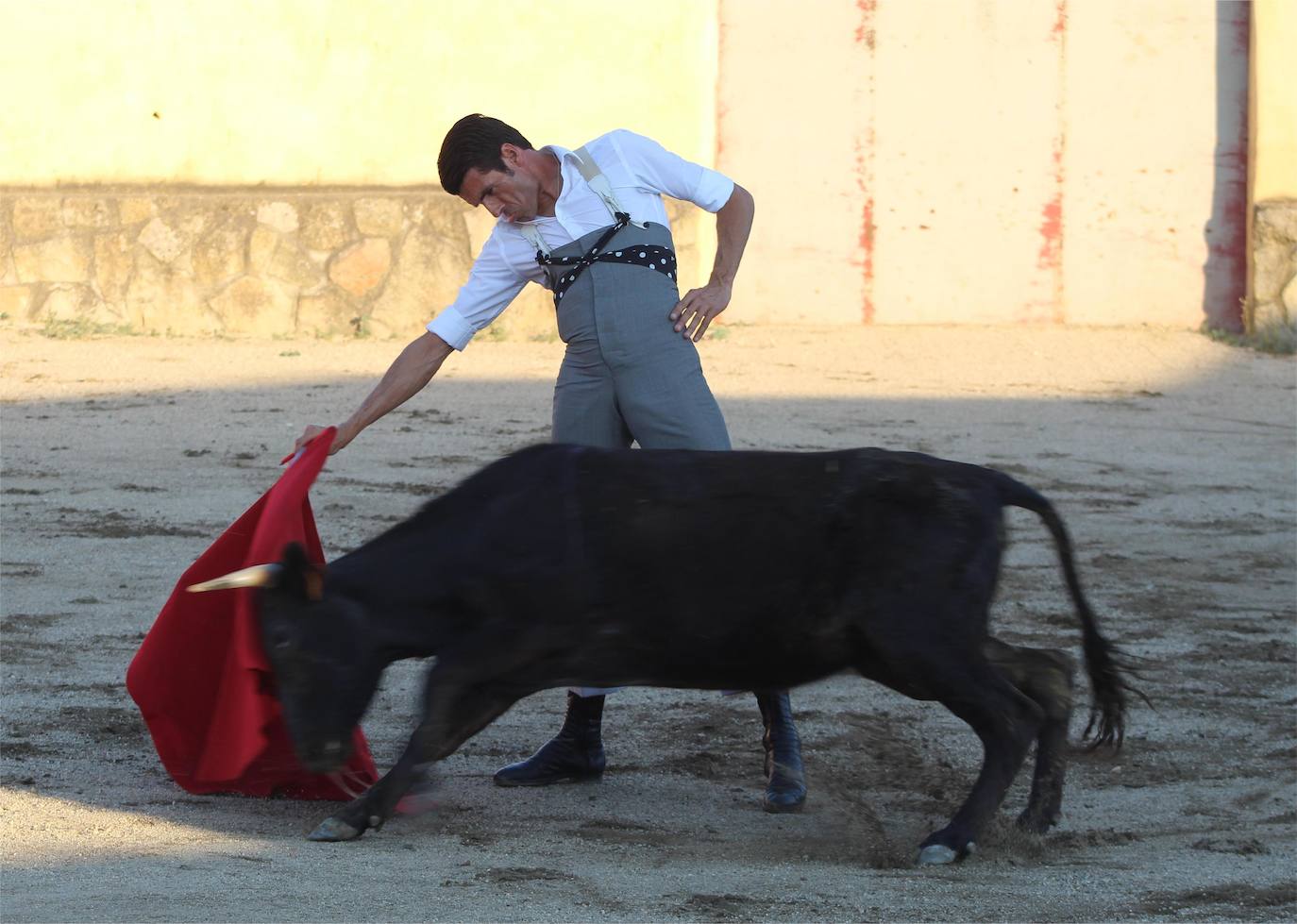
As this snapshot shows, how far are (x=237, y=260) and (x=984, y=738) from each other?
8345 millimetres

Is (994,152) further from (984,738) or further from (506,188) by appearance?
(984,738)

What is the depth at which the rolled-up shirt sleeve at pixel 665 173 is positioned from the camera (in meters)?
4.13

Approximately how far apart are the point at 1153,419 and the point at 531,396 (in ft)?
10.9

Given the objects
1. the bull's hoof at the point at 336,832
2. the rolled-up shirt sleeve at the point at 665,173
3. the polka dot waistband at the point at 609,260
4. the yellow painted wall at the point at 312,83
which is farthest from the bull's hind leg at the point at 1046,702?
the yellow painted wall at the point at 312,83

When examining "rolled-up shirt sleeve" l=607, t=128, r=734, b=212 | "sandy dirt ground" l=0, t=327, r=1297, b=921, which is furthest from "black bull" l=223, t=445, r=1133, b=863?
"rolled-up shirt sleeve" l=607, t=128, r=734, b=212

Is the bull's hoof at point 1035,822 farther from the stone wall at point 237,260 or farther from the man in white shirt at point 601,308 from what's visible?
the stone wall at point 237,260

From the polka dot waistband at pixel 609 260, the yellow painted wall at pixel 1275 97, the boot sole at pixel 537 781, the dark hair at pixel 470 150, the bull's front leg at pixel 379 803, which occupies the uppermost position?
the yellow painted wall at pixel 1275 97

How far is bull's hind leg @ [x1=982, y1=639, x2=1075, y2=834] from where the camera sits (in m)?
3.75

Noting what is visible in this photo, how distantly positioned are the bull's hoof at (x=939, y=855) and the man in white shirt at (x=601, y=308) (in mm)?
476

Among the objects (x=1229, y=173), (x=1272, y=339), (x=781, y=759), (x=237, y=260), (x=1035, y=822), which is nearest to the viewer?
(x=1035, y=822)

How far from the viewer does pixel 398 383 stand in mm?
4184

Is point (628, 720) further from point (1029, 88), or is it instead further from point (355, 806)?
point (1029, 88)

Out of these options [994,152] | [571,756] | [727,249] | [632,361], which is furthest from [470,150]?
[994,152]

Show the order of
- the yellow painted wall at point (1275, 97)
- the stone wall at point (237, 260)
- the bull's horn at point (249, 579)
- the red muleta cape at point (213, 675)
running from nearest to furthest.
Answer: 1. the bull's horn at point (249, 579)
2. the red muleta cape at point (213, 675)
3. the stone wall at point (237, 260)
4. the yellow painted wall at point (1275, 97)
